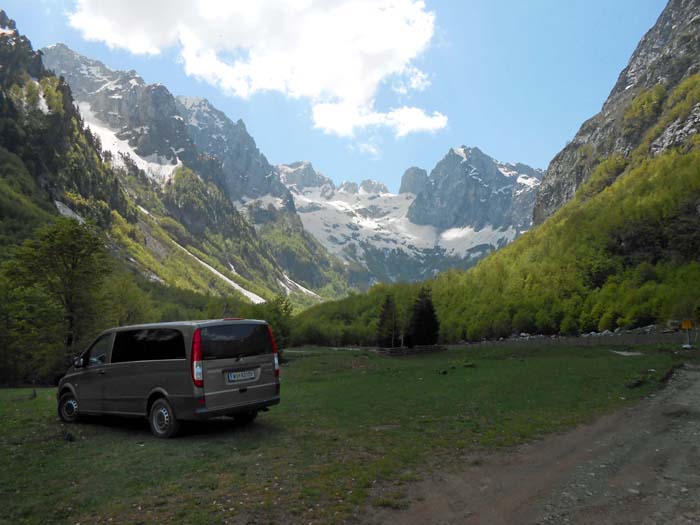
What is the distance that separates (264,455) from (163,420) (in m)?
3.63

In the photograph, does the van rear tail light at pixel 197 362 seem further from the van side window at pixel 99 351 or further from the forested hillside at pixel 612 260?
the forested hillside at pixel 612 260

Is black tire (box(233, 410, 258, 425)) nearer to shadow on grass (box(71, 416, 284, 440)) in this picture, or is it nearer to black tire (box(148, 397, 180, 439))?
shadow on grass (box(71, 416, 284, 440))

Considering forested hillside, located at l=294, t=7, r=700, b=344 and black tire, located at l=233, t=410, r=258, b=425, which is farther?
forested hillside, located at l=294, t=7, r=700, b=344

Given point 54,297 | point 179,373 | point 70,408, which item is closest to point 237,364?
point 179,373

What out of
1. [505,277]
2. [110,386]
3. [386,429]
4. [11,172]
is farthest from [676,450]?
[11,172]

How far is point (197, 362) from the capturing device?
1213cm

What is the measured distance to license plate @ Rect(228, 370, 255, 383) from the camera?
41.8ft

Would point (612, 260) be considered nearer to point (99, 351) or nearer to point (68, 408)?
point (99, 351)

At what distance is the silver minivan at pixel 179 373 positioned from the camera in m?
12.2

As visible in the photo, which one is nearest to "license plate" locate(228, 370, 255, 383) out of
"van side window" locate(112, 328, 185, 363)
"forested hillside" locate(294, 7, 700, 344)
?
"van side window" locate(112, 328, 185, 363)

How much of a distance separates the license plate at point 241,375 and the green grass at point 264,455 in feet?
4.98

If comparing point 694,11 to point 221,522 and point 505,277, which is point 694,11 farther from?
point 221,522

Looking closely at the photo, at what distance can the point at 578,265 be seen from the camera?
109 meters

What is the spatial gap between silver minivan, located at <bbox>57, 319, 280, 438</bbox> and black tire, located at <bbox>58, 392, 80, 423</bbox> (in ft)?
0.45
